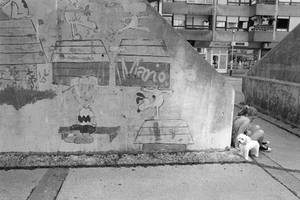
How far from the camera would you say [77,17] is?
5.26 m

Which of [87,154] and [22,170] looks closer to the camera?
[22,170]

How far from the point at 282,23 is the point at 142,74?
36.3 meters

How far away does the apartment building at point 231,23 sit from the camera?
3641 centimetres

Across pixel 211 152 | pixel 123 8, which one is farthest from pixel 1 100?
pixel 211 152

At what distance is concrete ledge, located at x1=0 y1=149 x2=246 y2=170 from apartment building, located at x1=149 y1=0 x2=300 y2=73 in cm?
3161

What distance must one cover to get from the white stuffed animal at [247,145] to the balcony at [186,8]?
106ft

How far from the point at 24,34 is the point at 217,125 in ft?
11.8

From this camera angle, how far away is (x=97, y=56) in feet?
17.5

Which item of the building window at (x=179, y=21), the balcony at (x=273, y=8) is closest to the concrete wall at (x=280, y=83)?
the building window at (x=179, y=21)

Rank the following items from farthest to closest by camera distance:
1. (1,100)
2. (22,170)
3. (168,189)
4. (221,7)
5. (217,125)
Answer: (221,7)
(217,125)
(1,100)
(22,170)
(168,189)

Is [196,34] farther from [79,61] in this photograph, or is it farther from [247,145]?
[79,61]

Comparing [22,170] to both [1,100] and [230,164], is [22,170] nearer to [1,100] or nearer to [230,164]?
[1,100]

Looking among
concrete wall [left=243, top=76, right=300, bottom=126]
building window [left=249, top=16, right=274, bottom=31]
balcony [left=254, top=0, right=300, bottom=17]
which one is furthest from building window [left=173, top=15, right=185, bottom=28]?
concrete wall [left=243, top=76, right=300, bottom=126]

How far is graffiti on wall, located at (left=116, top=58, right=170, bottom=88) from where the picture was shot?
542 centimetres
